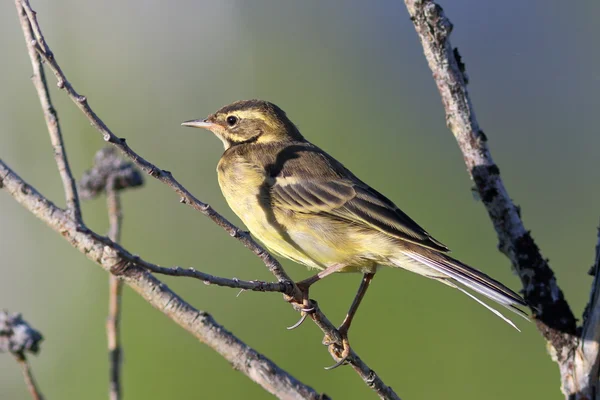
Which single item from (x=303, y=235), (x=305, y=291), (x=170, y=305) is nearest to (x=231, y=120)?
(x=303, y=235)

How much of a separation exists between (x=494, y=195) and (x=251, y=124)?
8.01 ft

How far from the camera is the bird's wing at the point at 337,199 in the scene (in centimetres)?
466

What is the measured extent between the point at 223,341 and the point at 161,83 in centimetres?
910

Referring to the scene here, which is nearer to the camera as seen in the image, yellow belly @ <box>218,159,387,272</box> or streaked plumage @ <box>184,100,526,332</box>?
streaked plumage @ <box>184,100,526,332</box>

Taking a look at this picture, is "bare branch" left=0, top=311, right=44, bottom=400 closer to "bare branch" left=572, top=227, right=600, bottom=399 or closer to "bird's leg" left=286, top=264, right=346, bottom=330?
"bird's leg" left=286, top=264, right=346, bottom=330

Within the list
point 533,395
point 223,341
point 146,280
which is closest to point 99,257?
point 146,280

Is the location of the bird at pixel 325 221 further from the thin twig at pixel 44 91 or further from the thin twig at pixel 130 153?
the thin twig at pixel 44 91

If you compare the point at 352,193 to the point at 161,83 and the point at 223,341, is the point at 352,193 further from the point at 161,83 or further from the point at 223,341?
the point at 161,83

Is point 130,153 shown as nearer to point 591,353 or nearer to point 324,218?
point 324,218

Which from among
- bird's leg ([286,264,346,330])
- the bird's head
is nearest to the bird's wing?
bird's leg ([286,264,346,330])

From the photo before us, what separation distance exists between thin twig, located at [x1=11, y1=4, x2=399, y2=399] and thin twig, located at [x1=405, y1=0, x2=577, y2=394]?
0.91 m

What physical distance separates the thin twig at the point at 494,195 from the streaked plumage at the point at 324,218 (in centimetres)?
28

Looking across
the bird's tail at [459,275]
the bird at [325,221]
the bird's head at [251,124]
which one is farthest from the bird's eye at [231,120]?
the bird's tail at [459,275]

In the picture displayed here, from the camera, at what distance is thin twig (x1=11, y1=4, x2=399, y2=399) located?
2.85 m
